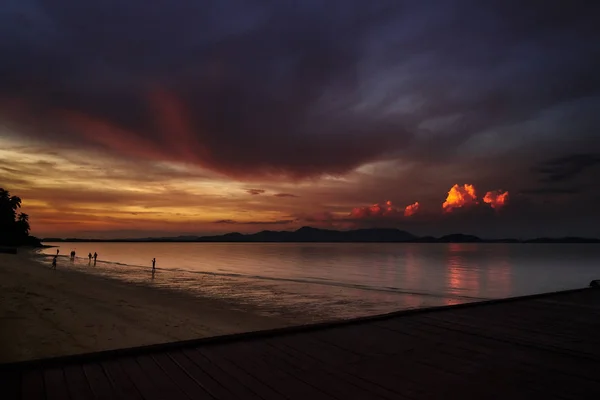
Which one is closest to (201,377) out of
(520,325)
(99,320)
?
(520,325)

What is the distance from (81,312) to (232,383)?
14.3 m

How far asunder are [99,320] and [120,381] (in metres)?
11.7

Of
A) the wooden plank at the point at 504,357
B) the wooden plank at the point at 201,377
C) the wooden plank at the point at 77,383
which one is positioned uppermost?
the wooden plank at the point at 504,357

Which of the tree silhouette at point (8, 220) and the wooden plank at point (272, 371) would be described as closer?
the wooden plank at point (272, 371)

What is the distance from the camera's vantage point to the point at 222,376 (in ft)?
14.3

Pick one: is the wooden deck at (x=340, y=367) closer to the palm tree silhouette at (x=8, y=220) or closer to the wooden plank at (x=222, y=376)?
the wooden plank at (x=222, y=376)

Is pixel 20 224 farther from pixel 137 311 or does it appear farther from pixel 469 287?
pixel 469 287

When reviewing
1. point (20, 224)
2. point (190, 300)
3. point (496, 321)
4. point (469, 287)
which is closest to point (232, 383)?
point (496, 321)

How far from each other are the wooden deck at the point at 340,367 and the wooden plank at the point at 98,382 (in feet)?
0.04

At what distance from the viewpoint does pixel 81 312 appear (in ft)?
49.8

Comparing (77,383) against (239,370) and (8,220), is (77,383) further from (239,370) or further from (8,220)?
(8,220)

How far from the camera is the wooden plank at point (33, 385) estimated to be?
369 centimetres

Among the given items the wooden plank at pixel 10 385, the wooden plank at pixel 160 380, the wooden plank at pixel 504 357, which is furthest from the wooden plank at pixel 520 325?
the wooden plank at pixel 10 385

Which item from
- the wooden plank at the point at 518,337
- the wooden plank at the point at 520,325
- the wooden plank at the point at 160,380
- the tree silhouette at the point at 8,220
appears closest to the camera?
the wooden plank at the point at 160,380
